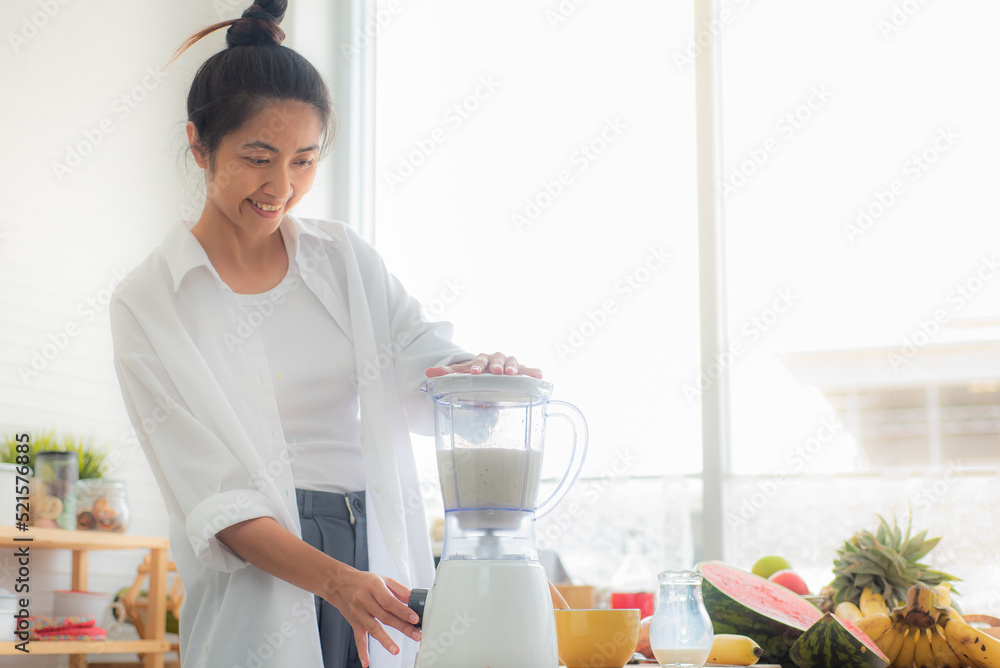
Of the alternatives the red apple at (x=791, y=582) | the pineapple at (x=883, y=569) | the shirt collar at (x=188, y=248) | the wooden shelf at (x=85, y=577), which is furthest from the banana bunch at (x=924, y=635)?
the wooden shelf at (x=85, y=577)

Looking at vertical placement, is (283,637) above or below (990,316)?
below

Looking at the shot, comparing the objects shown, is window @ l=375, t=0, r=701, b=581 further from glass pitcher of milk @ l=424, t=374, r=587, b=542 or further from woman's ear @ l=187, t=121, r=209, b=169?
glass pitcher of milk @ l=424, t=374, r=587, b=542

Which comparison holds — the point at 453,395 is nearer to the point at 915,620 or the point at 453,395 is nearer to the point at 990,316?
the point at 915,620

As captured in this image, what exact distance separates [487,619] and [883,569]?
3.71ft

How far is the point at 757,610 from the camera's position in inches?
50.5

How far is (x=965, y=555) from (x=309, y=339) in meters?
2.11

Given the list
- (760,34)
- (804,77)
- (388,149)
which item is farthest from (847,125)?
(388,149)

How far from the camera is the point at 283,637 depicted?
1107 millimetres

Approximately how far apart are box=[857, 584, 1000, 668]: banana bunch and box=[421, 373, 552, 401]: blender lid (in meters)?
0.75

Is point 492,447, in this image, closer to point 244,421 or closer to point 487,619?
point 487,619

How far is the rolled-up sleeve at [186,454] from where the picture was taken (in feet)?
3.48

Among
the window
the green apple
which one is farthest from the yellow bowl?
the window

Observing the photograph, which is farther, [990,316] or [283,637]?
[990,316]

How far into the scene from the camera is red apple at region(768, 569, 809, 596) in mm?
1859
